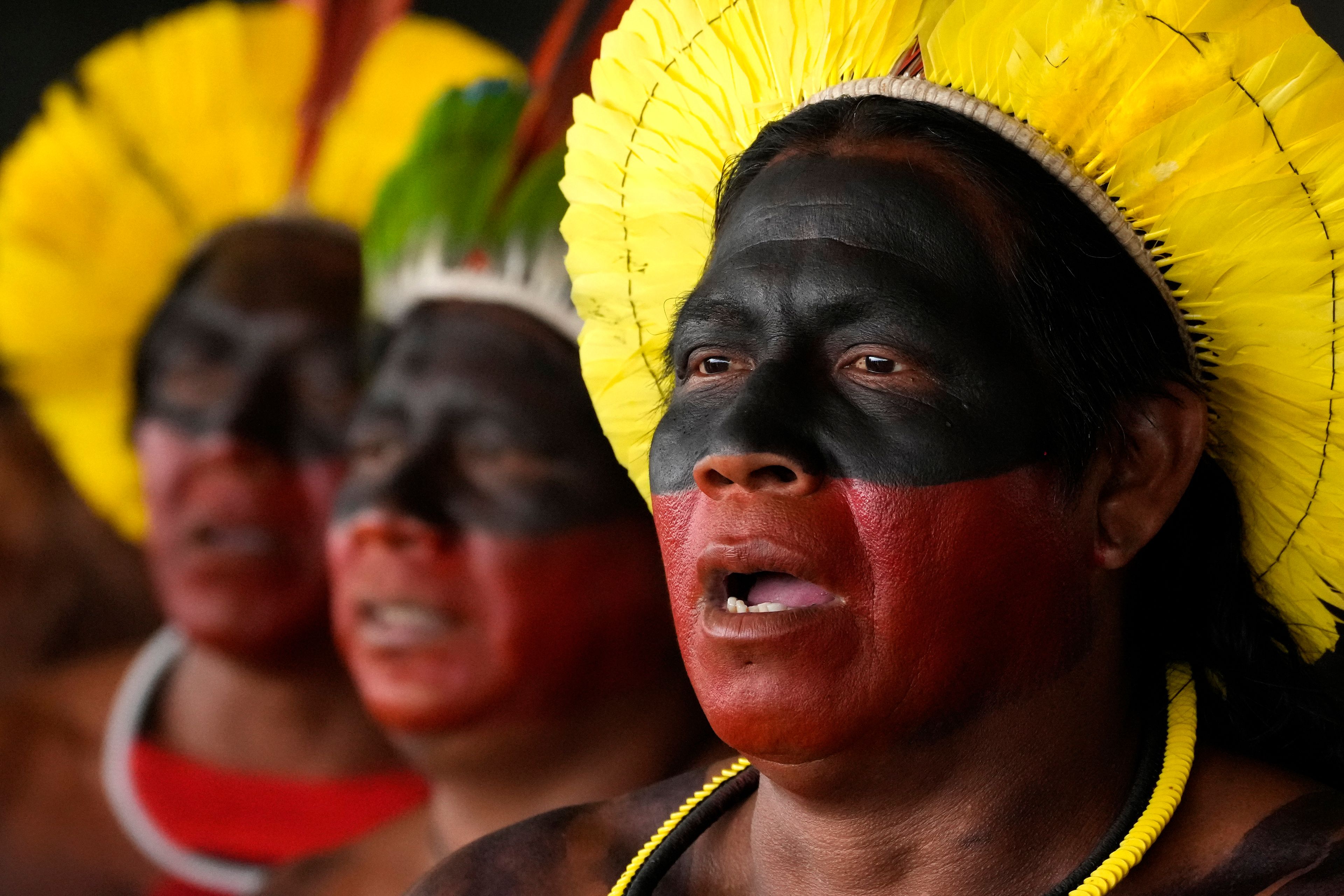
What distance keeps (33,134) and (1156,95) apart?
319 centimetres

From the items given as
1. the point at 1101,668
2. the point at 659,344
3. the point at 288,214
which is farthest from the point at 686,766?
the point at 288,214

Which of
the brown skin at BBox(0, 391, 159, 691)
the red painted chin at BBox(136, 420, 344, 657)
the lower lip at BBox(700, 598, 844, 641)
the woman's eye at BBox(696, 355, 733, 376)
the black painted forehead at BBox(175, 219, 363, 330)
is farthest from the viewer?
the brown skin at BBox(0, 391, 159, 691)

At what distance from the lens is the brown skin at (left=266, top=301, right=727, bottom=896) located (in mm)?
3088

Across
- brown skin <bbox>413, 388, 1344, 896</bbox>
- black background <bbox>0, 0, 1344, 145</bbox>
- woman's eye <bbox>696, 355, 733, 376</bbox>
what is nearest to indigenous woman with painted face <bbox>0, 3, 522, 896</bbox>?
black background <bbox>0, 0, 1344, 145</bbox>

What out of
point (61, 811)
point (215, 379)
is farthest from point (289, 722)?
point (215, 379)

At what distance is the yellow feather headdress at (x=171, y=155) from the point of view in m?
4.05

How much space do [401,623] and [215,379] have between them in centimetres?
108

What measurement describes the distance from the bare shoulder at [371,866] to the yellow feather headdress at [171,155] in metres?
1.37

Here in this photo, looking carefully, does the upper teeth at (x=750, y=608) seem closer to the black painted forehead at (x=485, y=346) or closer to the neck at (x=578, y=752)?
the neck at (x=578, y=752)

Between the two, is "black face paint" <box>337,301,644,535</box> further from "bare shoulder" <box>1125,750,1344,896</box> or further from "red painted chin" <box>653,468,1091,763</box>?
"bare shoulder" <box>1125,750,1344,896</box>

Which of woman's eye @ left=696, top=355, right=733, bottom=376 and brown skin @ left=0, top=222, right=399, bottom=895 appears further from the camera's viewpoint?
brown skin @ left=0, top=222, right=399, bottom=895

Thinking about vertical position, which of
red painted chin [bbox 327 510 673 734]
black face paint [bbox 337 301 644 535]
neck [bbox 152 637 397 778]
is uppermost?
black face paint [bbox 337 301 644 535]

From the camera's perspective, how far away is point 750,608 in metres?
1.90

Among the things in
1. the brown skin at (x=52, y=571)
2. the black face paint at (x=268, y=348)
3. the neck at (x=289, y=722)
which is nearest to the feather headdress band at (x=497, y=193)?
the black face paint at (x=268, y=348)
